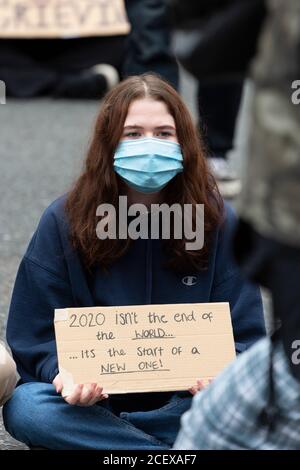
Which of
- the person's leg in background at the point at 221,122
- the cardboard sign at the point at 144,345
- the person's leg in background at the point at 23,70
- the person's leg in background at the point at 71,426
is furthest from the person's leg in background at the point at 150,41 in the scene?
the person's leg in background at the point at 71,426

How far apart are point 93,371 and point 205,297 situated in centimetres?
37

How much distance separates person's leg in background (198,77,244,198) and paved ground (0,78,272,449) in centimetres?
68

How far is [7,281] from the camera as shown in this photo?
4.88 metres

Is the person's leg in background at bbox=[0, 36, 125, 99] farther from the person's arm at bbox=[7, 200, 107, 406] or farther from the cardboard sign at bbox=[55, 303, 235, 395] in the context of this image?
the cardboard sign at bbox=[55, 303, 235, 395]

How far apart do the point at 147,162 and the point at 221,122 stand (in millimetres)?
2863

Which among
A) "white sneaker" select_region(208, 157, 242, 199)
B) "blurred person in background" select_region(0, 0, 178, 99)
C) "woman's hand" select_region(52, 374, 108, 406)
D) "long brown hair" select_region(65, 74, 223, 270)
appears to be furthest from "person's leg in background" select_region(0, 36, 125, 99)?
"woman's hand" select_region(52, 374, 108, 406)

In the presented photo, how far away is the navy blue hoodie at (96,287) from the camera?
3.37 meters

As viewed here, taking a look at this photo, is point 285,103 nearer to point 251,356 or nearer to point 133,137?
point 251,356

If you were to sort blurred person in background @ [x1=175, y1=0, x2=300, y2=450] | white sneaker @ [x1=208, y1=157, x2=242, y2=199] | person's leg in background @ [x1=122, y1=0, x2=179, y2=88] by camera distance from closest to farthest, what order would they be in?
blurred person in background @ [x1=175, y1=0, x2=300, y2=450] → white sneaker @ [x1=208, y1=157, x2=242, y2=199] → person's leg in background @ [x1=122, y1=0, x2=179, y2=88]

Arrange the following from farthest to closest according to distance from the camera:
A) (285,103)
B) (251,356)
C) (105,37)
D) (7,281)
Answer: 1. (105,37)
2. (7,281)
3. (251,356)
4. (285,103)

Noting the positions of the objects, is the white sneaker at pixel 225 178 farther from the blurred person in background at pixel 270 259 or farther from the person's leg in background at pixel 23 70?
the blurred person in background at pixel 270 259

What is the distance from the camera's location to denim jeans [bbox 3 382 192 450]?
128 inches

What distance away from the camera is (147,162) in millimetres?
3295

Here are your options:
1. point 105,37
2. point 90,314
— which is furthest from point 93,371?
point 105,37
